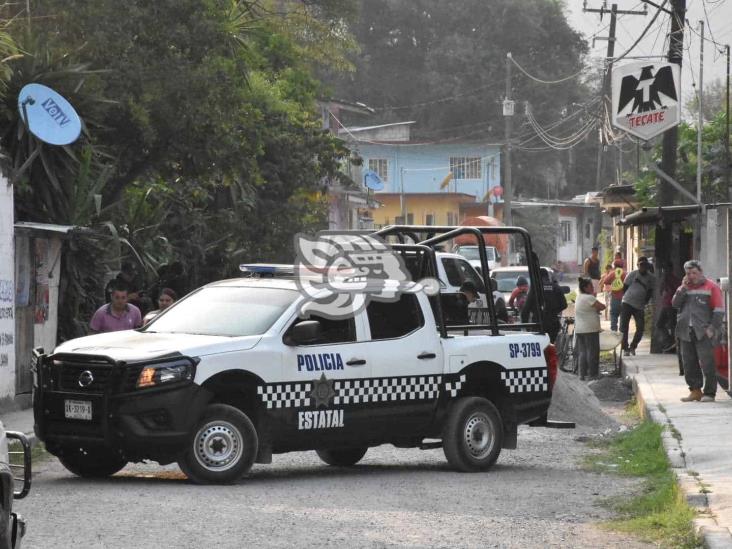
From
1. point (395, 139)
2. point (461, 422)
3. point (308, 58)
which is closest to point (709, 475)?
point (461, 422)

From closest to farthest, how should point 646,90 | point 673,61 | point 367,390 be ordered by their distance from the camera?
point 367,390, point 646,90, point 673,61

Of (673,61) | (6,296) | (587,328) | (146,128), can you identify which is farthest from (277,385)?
(673,61)

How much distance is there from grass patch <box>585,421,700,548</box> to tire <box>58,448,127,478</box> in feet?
13.7

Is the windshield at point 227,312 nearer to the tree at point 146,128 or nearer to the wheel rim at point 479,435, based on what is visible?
the wheel rim at point 479,435

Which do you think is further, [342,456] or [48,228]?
[48,228]

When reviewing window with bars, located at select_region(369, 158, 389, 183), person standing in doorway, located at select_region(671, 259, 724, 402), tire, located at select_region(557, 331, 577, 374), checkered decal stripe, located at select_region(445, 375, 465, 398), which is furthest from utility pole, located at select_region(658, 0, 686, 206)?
window with bars, located at select_region(369, 158, 389, 183)

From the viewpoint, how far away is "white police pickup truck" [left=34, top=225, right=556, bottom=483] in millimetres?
11055

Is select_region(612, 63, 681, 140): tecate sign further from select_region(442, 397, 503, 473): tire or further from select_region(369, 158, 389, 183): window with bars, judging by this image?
select_region(369, 158, 389, 183): window with bars

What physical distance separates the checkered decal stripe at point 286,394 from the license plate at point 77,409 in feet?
4.64

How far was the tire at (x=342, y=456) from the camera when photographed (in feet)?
44.2

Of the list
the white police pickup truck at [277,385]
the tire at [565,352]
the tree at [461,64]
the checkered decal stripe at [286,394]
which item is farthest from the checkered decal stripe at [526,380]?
the tree at [461,64]

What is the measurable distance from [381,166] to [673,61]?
2171 inches

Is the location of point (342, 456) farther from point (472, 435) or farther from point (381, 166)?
point (381, 166)

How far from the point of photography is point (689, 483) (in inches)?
433
